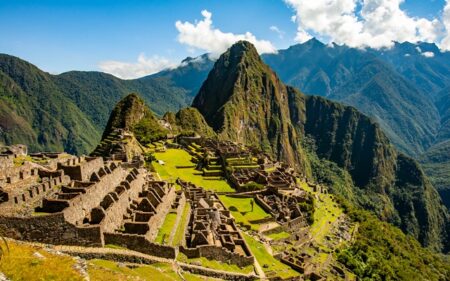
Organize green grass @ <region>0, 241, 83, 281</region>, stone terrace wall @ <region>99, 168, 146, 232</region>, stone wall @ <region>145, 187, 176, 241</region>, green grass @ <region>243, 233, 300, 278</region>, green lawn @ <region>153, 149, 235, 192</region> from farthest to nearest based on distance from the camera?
1. green lawn @ <region>153, 149, 235, 192</region>
2. green grass @ <region>243, 233, 300, 278</region>
3. stone wall @ <region>145, 187, 176, 241</region>
4. stone terrace wall @ <region>99, 168, 146, 232</region>
5. green grass @ <region>0, 241, 83, 281</region>

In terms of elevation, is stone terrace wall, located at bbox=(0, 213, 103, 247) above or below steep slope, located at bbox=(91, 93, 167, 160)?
below

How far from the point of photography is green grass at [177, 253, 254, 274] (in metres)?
35.1

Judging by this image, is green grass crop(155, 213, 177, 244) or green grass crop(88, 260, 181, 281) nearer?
green grass crop(88, 260, 181, 281)

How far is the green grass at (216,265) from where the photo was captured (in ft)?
115

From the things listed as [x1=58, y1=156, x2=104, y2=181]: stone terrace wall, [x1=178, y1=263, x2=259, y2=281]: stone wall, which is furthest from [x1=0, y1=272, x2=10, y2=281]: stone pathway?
[x1=58, y1=156, x2=104, y2=181]: stone terrace wall

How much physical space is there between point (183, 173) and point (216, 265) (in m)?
48.5

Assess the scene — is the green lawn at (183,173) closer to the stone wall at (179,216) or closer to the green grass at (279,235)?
the green grass at (279,235)

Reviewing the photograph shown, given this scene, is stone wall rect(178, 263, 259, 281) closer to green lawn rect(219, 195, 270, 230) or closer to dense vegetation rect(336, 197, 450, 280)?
green lawn rect(219, 195, 270, 230)

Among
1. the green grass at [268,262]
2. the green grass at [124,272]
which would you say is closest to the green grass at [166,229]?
the green grass at [124,272]

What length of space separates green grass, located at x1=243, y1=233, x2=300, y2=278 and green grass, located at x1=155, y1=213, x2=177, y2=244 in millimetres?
12526

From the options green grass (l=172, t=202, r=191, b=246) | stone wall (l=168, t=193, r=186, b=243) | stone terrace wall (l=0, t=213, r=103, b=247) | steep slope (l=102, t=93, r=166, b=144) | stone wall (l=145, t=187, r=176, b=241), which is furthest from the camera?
steep slope (l=102, t=93, r=166, b=144)

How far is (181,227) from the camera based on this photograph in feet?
136

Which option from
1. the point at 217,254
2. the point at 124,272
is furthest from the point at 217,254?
the point at 124,272

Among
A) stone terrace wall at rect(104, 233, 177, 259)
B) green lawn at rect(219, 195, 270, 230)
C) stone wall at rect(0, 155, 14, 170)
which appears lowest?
green lawn at rect(219, 195, 270, 230)
